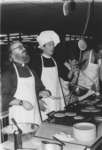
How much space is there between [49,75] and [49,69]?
0.05 meters

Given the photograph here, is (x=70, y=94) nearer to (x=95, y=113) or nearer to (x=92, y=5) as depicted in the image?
(x=95, y=113)

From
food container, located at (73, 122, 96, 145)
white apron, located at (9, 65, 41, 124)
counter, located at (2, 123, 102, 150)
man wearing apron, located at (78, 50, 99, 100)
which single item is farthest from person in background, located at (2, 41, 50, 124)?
man wearing apron, located at (78, 50, 99, 100)

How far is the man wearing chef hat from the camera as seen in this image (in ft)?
8.33

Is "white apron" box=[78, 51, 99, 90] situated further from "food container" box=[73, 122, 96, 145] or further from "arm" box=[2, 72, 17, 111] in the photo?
"food container" box=[73, 122, 96, 145]

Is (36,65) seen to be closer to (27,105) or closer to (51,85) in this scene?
(51,85)

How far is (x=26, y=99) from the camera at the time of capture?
2285 millimetres

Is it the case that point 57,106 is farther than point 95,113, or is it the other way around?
point 57,106

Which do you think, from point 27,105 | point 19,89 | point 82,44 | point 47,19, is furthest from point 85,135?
A: point 82,44

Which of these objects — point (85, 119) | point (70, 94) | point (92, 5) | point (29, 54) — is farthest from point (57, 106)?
point (92, 5)

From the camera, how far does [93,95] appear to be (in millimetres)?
2684

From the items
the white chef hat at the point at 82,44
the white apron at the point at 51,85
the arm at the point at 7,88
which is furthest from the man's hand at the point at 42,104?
the white chef hat at the point at 82,44

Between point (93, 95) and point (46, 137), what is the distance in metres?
1.01

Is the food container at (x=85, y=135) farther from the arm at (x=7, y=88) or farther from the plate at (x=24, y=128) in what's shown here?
the arm at (x=7, y=88)

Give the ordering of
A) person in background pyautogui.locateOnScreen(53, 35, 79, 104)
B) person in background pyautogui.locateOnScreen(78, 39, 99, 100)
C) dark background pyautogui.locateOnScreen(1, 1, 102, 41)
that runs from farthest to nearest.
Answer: person in background pyautogui.locateOnScreen(78, 39, 99, 100) → person in background pyautogui.locateOnScreen(53, 35, 79, 104) → dark background pyautogui.locateOnScreen(1, 1, 102, 41)
